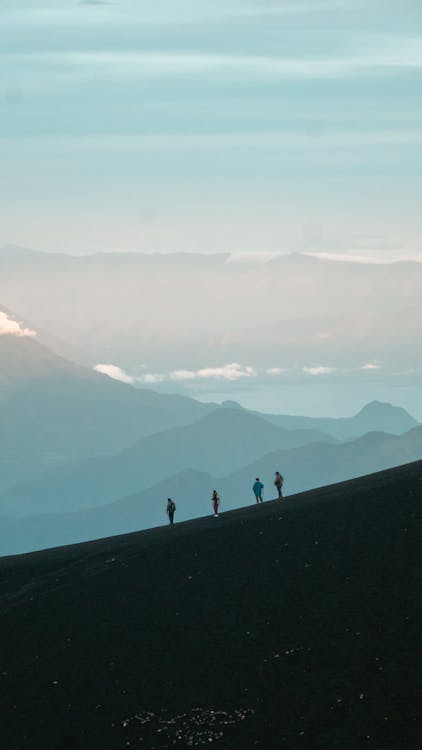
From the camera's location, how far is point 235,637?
48594 mm

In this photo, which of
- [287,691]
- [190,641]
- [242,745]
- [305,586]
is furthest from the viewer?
[305,586]

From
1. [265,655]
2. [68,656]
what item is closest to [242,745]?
[265,655]

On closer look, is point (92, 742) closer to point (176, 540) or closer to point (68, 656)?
point (68, 656)

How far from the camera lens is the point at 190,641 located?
49.2 metres

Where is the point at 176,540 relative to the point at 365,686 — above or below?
above

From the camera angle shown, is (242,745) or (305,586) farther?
(305,586)

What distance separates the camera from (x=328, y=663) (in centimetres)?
4406

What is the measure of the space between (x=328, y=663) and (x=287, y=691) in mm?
2223

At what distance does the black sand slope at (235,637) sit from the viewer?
40.8 metres

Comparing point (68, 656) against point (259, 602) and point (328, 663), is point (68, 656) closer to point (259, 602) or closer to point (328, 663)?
point (259, 602)

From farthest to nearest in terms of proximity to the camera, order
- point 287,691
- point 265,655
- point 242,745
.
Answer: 1. point 265,655
2. point 287,691
3. point 242,745

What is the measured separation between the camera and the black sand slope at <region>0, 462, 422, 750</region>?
134 ft

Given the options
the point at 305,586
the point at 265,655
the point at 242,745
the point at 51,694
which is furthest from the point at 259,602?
the point at 242,745

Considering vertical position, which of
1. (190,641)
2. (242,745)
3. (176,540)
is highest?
(176,540)
